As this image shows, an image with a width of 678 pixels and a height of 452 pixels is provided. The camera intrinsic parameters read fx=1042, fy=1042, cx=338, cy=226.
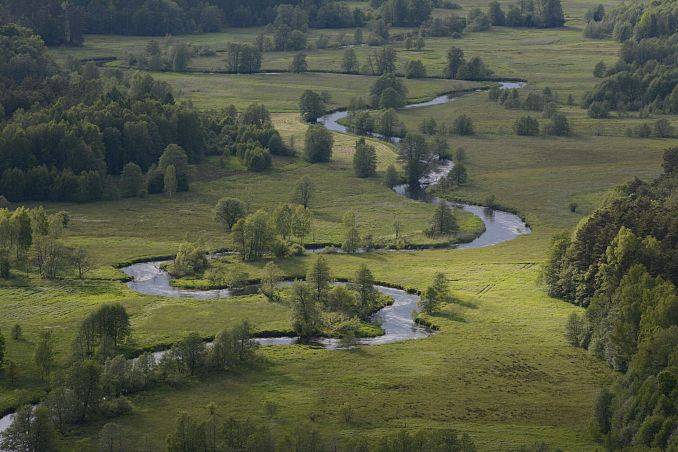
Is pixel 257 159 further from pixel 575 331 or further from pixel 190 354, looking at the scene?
pixel 190 354

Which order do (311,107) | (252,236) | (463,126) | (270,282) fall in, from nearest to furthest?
(270,282) → (252,236) → (463,126) → (311,107)

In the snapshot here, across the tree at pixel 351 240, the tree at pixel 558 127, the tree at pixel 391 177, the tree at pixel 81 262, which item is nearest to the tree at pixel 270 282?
the tree at pixel 351 240

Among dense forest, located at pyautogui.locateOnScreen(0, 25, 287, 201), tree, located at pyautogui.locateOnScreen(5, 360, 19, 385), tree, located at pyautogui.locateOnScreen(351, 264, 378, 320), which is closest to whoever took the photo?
→ tree, located at pyautogui.locateOnScreen(5, 360, 19, 385)

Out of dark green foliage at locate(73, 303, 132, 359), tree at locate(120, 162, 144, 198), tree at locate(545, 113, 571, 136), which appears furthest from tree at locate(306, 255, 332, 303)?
tree at locate(545, 113, 571, 136)

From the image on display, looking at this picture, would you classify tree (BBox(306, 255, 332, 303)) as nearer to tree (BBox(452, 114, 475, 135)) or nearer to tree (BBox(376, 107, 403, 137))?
tree (BBox(376, 107, 403, 137))

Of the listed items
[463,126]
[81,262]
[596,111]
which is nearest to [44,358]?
[81,262]

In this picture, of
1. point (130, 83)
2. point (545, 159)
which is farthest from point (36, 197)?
point (545, 159)
